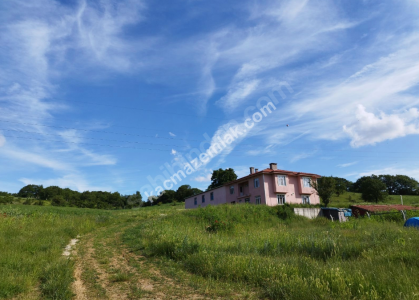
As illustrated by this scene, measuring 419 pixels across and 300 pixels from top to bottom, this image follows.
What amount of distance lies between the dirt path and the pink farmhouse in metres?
32.7

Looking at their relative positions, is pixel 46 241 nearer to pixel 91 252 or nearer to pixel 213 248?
pixel 91 252

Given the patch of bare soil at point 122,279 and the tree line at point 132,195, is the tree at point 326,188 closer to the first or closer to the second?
the tree line at point 132,195

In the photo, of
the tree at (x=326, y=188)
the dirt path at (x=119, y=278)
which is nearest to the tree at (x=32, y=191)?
the tree at (x=326, y=188)

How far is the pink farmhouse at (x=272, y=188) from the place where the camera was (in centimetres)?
4209

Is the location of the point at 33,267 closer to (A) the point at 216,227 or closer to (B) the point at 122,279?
(B) the point at 122,279

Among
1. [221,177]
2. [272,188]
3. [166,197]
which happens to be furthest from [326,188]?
[166,197]

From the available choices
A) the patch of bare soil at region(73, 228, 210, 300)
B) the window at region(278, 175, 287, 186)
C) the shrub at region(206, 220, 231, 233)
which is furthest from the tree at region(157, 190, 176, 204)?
the patch of bare soil at region(73, 228, 210, 300)

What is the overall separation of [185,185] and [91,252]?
3896 inches

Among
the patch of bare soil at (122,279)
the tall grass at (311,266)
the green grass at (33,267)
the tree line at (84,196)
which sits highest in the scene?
the tree line at (84,196)

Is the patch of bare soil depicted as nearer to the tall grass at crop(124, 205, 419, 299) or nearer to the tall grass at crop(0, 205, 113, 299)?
the tall grass at crop(0, 205, 113, 299)

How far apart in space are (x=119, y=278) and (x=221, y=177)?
71.2 metres

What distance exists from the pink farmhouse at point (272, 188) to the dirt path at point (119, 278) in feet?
107

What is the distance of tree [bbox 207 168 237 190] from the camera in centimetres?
7739

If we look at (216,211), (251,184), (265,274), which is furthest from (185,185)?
(265,274)
